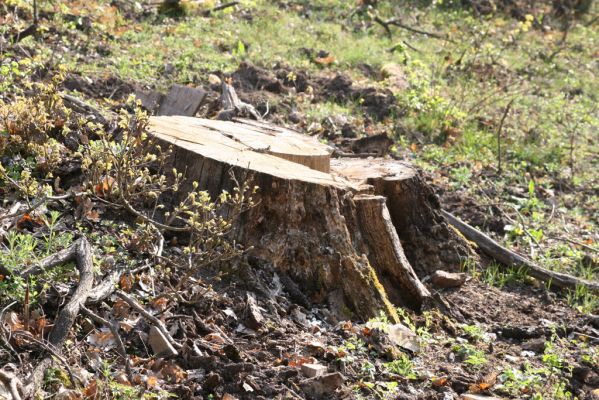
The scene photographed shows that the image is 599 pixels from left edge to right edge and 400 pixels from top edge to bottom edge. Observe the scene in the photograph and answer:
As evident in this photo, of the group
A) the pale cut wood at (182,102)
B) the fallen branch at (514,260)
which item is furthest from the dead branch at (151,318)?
the pale cut wood at (182,102)

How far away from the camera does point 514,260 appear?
6051 millimetres

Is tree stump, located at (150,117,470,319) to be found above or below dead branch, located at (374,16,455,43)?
below

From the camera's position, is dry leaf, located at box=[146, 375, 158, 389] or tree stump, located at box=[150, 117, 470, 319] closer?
dry leaf, located at box=[146, 375, 158, 389]

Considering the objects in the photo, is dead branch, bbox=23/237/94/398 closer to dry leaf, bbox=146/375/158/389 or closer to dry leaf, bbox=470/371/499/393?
dry leaf, bbox=146/375/158/389

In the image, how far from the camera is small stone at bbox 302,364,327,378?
3842 millimetres

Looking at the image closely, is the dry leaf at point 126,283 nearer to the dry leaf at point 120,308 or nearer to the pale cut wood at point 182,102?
the dry leaf at point 120,308

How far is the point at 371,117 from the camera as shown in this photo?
8680 millimetres

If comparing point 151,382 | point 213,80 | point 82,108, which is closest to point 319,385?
point 151,382

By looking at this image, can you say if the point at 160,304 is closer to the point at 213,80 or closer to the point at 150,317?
the point at 150,317

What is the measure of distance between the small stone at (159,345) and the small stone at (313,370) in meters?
0.60

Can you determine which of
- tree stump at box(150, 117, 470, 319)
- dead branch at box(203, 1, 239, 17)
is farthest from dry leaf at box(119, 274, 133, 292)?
dead branch at box(203, 1, 239, 17)

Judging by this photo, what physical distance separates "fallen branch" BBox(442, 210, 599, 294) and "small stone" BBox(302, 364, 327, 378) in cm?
255

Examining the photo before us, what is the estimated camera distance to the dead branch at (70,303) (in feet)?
10.9

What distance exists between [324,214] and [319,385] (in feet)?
3.91
